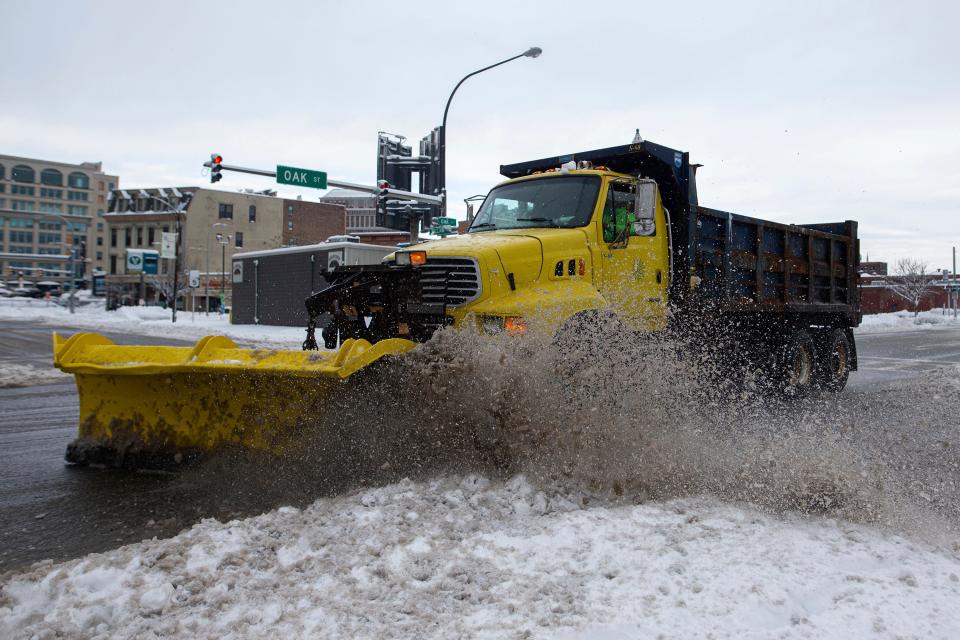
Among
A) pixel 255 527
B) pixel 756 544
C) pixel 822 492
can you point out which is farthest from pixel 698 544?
pixel 255 527

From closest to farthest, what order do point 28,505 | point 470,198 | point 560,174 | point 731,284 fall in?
1. point 28,505
2. point 560,174
3. point 731,284
4. point 470,198

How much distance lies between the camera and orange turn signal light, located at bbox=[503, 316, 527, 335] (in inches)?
209

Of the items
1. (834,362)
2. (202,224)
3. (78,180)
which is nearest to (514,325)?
(834,362)

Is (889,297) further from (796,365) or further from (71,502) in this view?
(71,502)

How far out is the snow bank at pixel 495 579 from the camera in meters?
2.97

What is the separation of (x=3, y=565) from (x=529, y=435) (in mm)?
3090

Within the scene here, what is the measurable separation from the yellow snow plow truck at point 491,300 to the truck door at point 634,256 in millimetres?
17

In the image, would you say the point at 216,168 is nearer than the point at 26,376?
No

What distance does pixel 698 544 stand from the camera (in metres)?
3.83

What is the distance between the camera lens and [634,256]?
714 centimetres

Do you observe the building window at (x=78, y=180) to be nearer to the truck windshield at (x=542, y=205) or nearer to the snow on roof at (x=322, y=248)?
the snow on roof at (x=322, y=248)

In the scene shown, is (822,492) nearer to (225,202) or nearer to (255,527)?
(255,527)

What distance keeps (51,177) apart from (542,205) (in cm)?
15075

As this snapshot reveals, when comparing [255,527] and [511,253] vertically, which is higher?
[511,253]
